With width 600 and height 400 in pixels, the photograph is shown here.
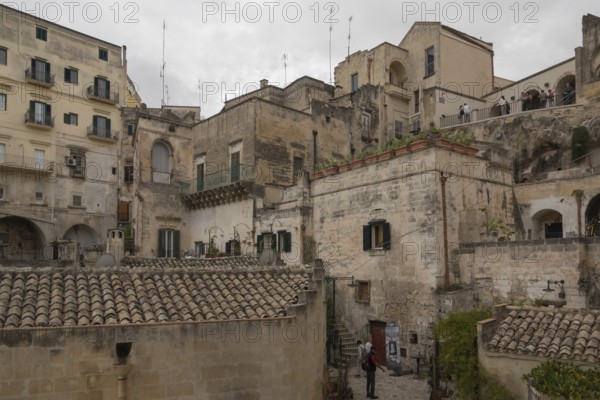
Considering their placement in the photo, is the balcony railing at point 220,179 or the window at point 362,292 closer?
the window at point 362,292

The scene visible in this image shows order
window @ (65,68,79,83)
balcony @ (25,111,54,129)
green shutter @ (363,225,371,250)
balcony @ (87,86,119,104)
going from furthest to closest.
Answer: balcony @ (87,86,119,104) < window @ (65,68,79,83) < balcony @ (25,111,54,129) < green shutter @ (363,225,371,250)

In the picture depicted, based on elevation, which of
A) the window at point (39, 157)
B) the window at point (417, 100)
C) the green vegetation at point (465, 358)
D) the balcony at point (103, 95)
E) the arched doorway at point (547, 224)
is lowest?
the green vegetation at point (465, 358)

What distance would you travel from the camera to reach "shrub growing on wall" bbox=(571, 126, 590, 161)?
3056cm

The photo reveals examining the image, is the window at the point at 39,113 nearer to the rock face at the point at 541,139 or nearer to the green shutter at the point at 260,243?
the green shutter at the point at 260,243

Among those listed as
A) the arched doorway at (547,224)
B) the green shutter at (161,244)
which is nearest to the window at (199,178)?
the green shutter at (161,244)

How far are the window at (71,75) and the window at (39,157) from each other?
6.47 meters

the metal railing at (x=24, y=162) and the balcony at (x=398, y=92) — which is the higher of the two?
the balcony at (x=398, y=92)

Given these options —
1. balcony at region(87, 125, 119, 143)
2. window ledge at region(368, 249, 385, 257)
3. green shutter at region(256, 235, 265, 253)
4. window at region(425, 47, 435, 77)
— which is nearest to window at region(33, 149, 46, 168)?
balcony at region(87, 125, 119, 143)

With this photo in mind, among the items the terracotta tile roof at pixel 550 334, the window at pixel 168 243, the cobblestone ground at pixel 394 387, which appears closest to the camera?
the terracotta tile roof at pixel 550 334

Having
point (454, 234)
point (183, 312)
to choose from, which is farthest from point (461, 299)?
point (183, 312)

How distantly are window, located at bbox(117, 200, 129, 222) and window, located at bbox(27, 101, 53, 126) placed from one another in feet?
29.4

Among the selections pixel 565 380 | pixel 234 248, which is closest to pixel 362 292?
pixel 234 248

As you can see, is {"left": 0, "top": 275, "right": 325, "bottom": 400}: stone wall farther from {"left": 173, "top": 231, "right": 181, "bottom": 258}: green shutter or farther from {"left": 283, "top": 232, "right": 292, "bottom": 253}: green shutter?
{"left": 173, "top": 231, "right": 181, "bottom": 258}: green shutter

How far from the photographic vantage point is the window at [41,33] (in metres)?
40.3
